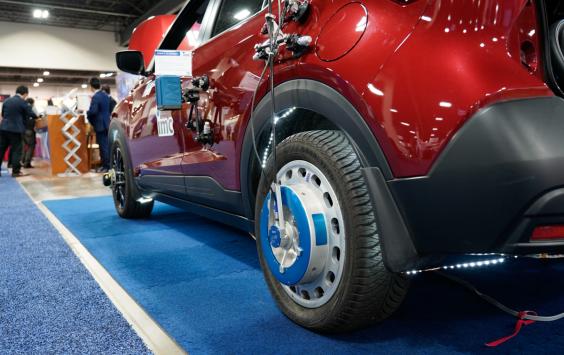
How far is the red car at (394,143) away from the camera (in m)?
0.96

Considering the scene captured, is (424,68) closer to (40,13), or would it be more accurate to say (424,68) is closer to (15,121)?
(15,121)

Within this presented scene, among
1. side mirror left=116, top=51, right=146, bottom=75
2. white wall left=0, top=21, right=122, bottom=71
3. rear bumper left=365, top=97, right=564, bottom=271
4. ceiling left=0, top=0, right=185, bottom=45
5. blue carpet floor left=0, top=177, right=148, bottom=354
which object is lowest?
blue carpet floor left=0, top=177, right=148, bottom=354

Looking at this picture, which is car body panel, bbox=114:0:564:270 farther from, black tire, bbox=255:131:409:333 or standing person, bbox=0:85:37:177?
standing person, bbox=0:85:37:177

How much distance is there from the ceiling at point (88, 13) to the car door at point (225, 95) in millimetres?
13072

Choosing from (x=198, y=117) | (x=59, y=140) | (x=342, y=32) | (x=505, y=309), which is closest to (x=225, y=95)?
(x=198, y=117)

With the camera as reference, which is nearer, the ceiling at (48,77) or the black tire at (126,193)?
the black tire at (126,193)

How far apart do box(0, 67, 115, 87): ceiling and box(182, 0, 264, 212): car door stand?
80.7 feet

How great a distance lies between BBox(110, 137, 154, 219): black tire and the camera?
326cm

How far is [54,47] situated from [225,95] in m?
18.5

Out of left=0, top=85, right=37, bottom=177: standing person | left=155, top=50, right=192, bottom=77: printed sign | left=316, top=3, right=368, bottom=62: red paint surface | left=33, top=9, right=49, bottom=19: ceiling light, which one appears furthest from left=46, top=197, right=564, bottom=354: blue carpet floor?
left=33, top=9, right=49, bottom=19: ceiling light

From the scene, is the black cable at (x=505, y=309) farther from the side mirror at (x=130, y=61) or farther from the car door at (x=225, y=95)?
the side mirror at (x=130, y=61)

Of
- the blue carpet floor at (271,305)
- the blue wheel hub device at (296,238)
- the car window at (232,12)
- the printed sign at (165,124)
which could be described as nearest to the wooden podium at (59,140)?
the blue carpet floor at (271,305)

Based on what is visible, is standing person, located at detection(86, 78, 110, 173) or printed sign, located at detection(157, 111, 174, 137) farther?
standing person, located at detection(86, 78, 110, 173)

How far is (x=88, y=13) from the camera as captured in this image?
57.3 ft
